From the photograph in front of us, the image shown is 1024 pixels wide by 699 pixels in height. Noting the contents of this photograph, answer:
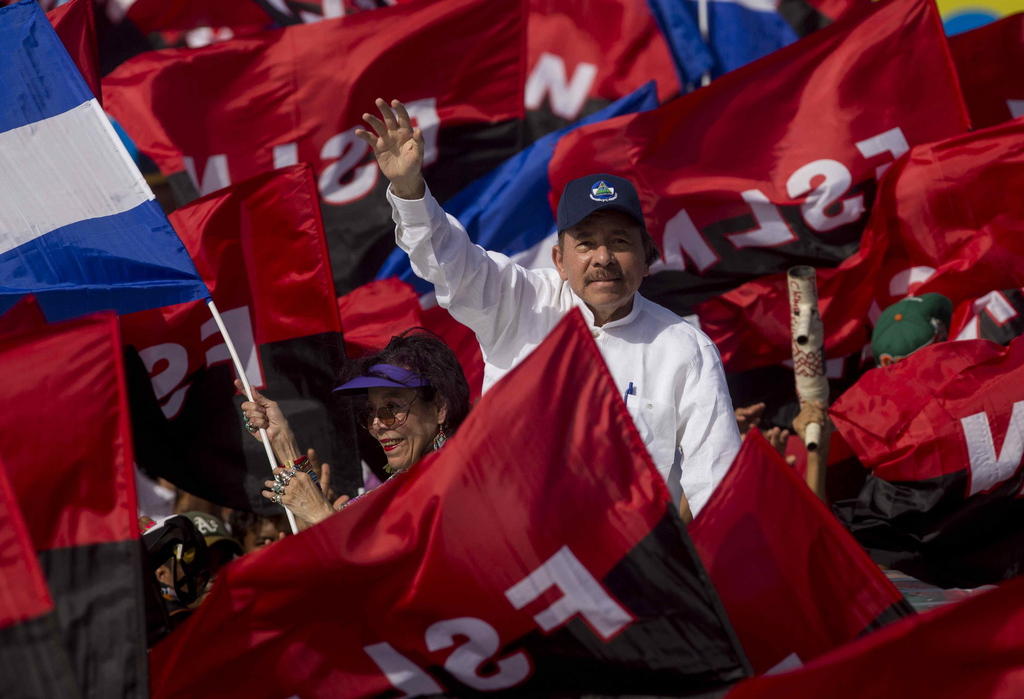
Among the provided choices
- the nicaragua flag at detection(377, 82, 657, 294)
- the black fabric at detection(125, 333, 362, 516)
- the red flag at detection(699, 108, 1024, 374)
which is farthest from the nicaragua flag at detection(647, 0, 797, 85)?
the black fabric at detection(125, 333, 362, 516)

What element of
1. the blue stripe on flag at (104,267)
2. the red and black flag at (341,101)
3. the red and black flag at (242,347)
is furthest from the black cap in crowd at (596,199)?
the red and black flag at (341,101)

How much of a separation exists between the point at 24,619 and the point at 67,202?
2.17 m

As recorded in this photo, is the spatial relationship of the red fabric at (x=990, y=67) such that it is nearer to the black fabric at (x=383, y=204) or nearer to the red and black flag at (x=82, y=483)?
the black fabric at (x=383, y=204)

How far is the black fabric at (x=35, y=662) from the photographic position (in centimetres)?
289

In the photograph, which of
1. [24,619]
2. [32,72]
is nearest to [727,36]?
[32,72]

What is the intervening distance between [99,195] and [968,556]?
3.15m

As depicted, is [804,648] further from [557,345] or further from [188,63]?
[188,63]

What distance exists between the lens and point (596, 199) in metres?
3.73

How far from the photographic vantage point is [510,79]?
691 cm

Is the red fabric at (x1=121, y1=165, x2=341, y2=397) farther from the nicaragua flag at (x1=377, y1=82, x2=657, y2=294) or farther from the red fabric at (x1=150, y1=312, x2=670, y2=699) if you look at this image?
the red fabric at (x1=150, y1=312, x2=670, y2=699)

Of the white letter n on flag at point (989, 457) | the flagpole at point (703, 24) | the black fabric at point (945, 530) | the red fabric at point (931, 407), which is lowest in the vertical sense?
the black fabric at point (945, 530)

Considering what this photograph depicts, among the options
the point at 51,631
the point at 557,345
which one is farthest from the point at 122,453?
the point at 557,345

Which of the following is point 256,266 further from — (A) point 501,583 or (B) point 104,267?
(A) point 501,583

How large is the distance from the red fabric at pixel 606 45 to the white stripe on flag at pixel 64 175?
2883 millimetres
